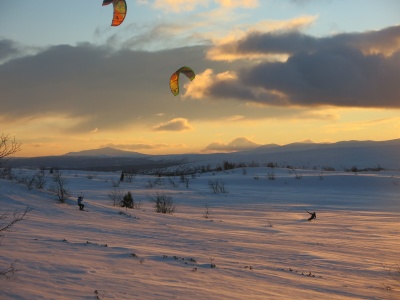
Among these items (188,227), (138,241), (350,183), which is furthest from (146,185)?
(138,241)

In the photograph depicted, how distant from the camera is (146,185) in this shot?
24.2m

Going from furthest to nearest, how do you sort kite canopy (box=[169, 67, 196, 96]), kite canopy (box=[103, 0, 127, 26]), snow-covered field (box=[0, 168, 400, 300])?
kite canopy (box=[169, 67, 196, 96]) < kite canopy (box=[103, 0, 127, 26]) < snow-covered field (box=[0, 168, 400, 300])

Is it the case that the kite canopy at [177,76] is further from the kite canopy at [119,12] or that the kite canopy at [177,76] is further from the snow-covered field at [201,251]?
the snow-covered field at [201,251]

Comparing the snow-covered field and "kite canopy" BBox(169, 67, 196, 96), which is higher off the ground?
"kite canopy" BBox(169, 67, 196, 96)

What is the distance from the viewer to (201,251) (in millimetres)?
7941

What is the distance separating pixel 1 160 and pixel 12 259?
121cm

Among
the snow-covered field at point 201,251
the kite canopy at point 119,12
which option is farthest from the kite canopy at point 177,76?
the snow-covered field at point 201,251

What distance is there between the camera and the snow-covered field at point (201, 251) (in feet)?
17.0

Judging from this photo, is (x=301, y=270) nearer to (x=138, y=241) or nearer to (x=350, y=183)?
(x=138, y=241)

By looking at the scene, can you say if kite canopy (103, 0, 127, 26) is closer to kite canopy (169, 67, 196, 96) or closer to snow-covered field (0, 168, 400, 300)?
kite canopy (169, 67, 196, 96)

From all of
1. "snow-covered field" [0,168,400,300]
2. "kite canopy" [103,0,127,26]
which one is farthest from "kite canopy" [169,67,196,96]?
"snow-covered field" [0,168,400,300]

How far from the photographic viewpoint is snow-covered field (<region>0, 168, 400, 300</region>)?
5188mm

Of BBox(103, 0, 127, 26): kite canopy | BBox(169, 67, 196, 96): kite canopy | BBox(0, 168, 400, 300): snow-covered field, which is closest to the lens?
BBox(0, 168, 400, 300): snow-covered field

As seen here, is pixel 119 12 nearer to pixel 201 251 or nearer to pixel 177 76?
pixel 177 76
